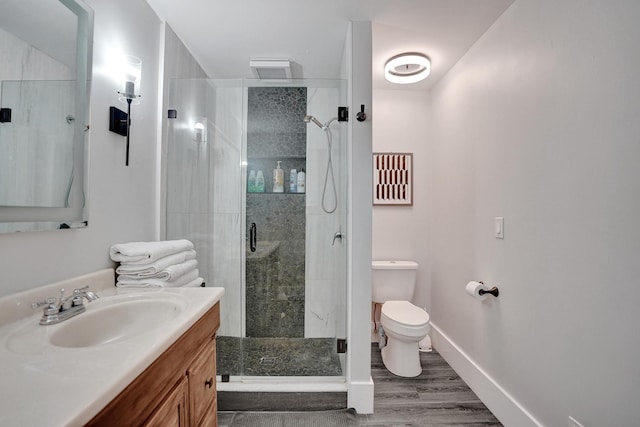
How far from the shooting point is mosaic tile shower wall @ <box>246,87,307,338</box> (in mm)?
2027

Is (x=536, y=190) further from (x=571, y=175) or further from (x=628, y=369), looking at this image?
(x=628, y=369)

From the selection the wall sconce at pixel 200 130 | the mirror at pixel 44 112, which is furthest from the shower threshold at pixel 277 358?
the wall sconce at pixel 200 130

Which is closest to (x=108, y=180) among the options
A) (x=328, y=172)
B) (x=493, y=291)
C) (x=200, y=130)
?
(x=200, y=130)

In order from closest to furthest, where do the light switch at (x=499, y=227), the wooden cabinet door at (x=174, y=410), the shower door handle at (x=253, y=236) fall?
the wooden cabinet door at (x=174, y=410)
the light switch at (x=499, y=227)
the shower door handle at (x=253, y=236)

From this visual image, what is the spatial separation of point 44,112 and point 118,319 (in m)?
0.79

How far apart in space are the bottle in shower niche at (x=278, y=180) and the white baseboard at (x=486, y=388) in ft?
6.11

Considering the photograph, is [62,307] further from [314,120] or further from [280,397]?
[314,120]

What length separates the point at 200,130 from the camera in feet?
6.52

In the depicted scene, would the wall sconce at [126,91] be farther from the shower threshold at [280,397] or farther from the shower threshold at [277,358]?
the shower threshold at [280,397]

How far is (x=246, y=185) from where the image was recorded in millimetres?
2004

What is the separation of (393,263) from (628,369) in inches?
62.7

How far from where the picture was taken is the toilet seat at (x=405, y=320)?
6.41 feet

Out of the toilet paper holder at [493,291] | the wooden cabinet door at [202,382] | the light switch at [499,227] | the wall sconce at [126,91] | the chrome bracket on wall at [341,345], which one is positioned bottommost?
the chrome bracket on wall at [341,345]

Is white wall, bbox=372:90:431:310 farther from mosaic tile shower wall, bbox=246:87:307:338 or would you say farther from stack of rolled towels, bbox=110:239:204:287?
stack of rolled towels, bbox=110:239:204:287
